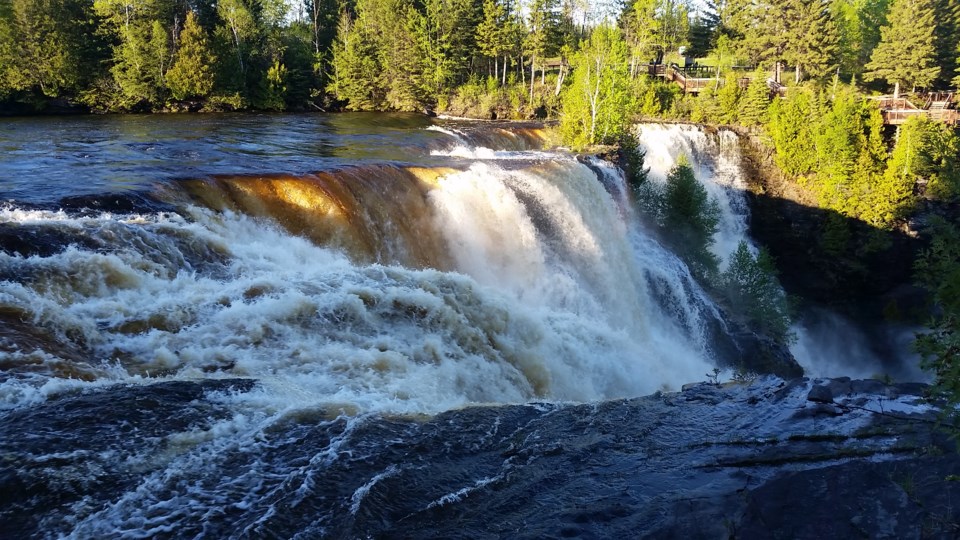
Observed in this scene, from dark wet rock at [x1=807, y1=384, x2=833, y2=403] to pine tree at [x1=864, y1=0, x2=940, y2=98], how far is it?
40.9 metres

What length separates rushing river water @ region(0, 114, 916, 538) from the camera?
188 inches

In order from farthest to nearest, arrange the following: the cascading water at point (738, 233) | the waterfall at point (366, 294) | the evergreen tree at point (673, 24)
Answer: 1. the evergreen tree at point (673, 24)
2. the cascading water at point (738, 233)
3. the waterfall at point (366, 294)

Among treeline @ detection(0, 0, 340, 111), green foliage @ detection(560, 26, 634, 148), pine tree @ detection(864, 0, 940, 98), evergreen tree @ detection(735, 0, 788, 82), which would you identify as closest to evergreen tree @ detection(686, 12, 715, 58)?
evergreen tree @ detection(735, 0, 788, 82)

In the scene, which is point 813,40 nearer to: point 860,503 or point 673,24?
point 673,24

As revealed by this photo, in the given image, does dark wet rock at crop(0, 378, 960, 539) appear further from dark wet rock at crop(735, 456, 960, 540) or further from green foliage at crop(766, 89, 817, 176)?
green foliage at crop(766, 89, 817, 176)

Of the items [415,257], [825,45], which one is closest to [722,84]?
[825,45]

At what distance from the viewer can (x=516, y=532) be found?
14.4 ft

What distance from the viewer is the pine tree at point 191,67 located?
3628 centimetres

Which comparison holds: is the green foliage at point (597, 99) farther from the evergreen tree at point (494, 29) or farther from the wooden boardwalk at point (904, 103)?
the evergreen tree at point (494, 29)

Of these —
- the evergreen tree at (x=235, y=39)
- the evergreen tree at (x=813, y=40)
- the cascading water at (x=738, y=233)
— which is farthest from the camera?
the evergreen tree at (x=813, y=40)

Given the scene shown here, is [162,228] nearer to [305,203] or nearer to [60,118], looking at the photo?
[305,203]

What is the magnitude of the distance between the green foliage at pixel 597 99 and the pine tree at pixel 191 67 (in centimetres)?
2458

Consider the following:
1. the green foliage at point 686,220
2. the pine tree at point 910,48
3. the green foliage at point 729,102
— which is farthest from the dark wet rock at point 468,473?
the pine tree at point 910,48

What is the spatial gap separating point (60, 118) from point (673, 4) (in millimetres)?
51706
